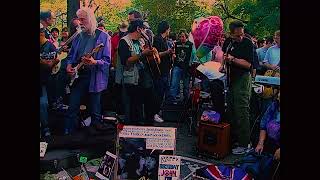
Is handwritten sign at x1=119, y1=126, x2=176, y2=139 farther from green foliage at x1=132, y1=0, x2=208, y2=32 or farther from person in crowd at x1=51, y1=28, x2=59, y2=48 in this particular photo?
person in crowd at x1=51, y1=28, x2=59, y2=48

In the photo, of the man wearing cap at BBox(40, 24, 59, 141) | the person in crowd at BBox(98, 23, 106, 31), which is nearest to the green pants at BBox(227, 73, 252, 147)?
the person in crowd at BBox(98, 23, 106, 31)

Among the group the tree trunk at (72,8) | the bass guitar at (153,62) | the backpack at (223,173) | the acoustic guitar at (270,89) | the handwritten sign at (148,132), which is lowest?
the backpack at (223,173)

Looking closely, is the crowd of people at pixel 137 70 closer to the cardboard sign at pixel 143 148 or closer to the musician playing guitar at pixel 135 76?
the musician playing guitar at pixel 135 76

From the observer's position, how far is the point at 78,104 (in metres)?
4.49

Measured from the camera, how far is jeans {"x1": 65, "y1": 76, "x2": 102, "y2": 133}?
4461 mm

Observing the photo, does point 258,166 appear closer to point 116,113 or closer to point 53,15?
point 116,113

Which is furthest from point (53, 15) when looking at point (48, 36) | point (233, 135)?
point (233, 135)

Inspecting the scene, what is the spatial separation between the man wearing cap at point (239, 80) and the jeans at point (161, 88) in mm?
658

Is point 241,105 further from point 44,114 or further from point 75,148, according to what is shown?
point 44,114

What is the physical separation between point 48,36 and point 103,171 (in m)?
1.59

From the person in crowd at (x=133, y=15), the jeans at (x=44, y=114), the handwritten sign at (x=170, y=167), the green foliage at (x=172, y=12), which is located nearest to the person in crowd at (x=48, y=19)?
the jeans at (x=44, y=114)

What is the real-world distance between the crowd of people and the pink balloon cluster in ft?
0.22

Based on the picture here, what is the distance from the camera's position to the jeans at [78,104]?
14.6 ft

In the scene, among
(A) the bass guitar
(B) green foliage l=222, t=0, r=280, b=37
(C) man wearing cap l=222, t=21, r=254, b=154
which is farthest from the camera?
(A) the bass guitar
